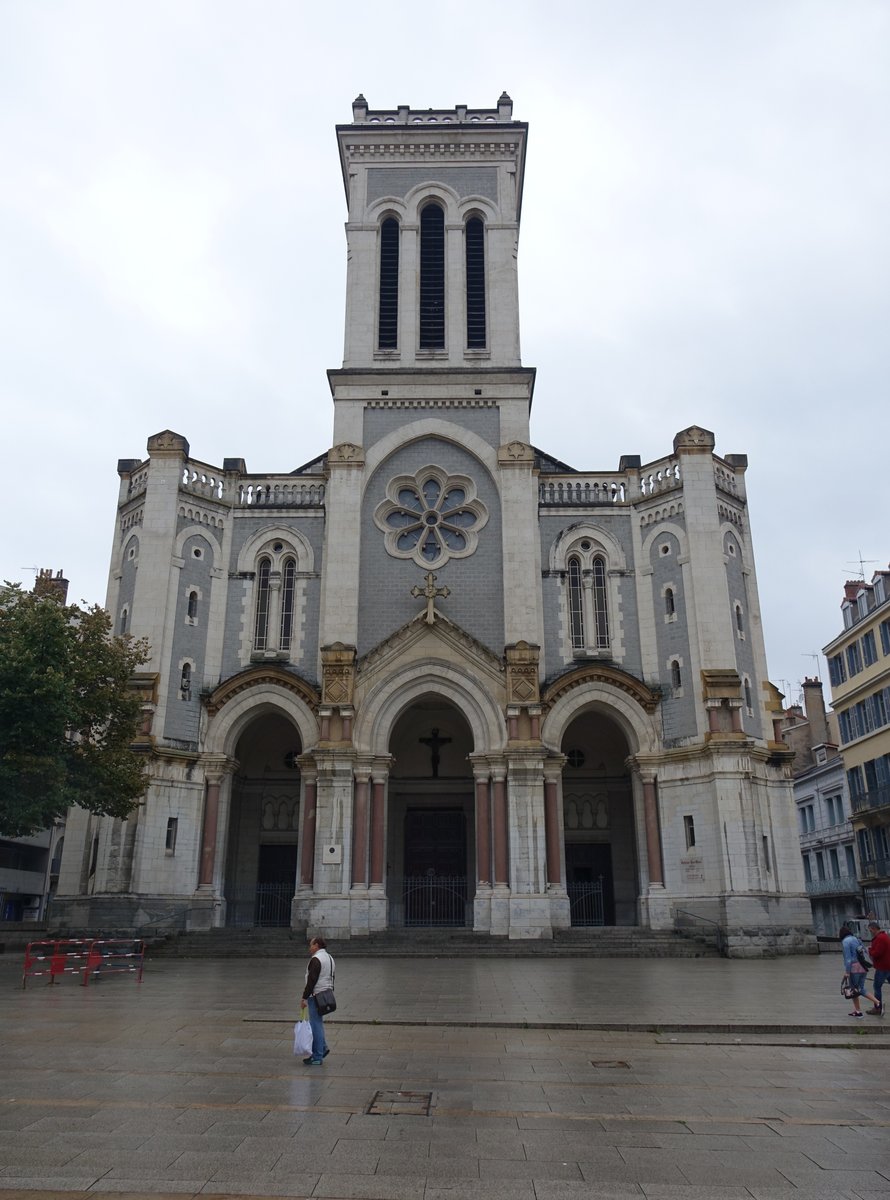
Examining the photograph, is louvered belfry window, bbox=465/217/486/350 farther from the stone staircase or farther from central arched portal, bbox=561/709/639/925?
the stone staircase

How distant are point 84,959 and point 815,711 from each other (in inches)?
1825

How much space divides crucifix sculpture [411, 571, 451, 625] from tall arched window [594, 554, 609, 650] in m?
5.38

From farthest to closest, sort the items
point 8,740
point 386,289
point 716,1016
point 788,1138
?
point 386,289, point 8,740, point 716,1016, point 788,1138

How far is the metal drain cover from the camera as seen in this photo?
8.43m

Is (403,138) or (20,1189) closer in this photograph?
(20,1189)

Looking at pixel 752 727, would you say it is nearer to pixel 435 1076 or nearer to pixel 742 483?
pixel 742 483

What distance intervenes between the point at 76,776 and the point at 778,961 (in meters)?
19.5

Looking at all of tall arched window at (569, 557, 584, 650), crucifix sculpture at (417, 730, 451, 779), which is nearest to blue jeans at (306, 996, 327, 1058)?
tall arched window at (569, 557, 584, 650)

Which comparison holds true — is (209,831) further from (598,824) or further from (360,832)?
(598,824)

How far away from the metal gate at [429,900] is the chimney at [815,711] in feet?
101

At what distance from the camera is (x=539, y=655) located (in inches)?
1272

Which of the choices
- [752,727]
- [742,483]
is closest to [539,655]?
[752,727]

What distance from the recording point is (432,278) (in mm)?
39375

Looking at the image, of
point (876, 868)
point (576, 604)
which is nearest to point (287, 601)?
point (576, 604)
